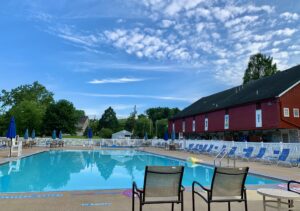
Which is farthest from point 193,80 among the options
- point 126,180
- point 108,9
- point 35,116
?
point 35,116

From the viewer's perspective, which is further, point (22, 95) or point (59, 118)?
point (22, 95)

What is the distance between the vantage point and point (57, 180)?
38.7ft

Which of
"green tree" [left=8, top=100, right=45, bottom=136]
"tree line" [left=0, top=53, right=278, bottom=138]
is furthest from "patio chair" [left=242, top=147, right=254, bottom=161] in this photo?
"green tree" [left=8, top=100, right=45, bottom=136]

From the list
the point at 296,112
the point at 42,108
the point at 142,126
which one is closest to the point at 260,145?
the point at 296,112

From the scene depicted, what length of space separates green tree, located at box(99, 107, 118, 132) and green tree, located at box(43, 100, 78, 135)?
30.8 meters

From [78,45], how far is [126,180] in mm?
16609

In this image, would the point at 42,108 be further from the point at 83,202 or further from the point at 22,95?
the point at 83,202

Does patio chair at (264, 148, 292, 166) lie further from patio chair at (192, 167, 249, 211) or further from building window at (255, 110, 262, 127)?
patio chair at (192, 167, 249, 211)

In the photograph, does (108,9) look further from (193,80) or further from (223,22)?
(193,80)

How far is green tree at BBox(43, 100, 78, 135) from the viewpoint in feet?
160

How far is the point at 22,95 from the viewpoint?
57.6 meters

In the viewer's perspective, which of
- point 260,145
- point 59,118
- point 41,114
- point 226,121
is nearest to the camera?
point 260,145

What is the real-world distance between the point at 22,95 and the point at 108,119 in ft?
96.0

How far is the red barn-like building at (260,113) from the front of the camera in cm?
2555
